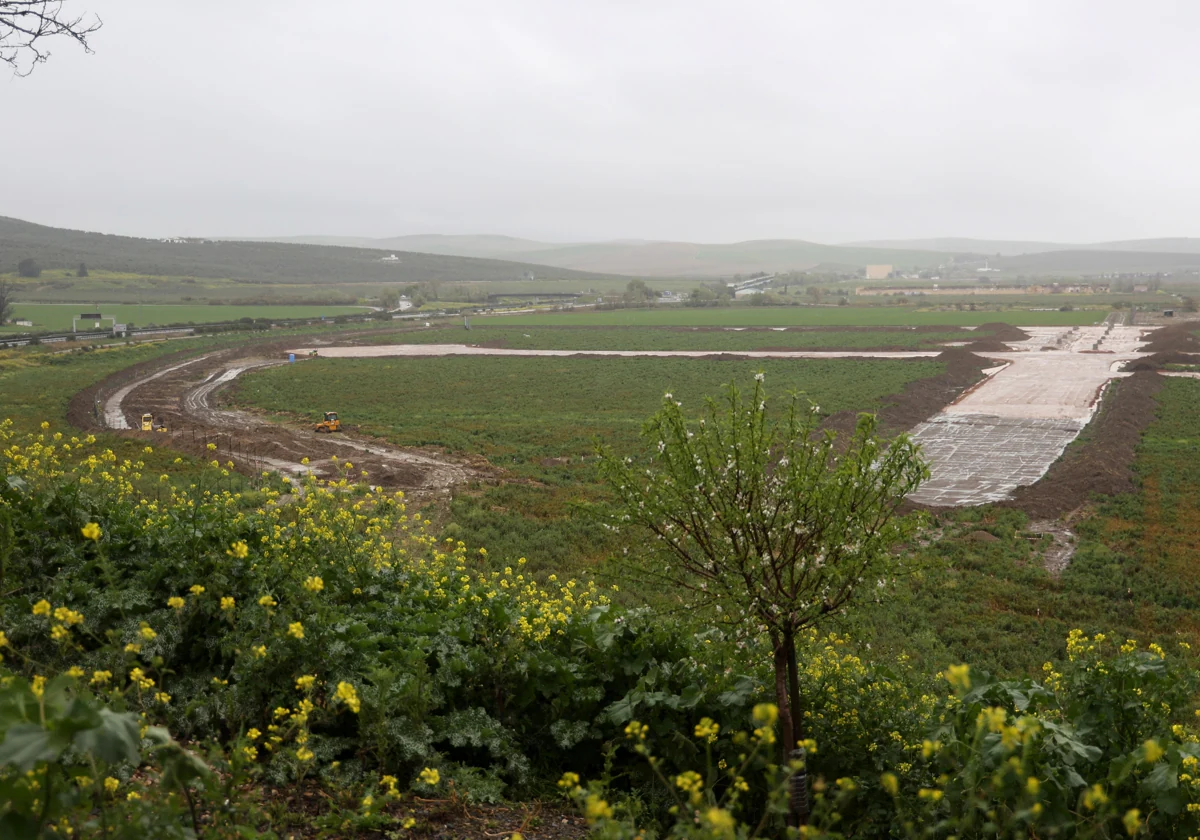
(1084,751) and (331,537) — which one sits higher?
(331,537)

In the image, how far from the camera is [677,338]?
73.4 m

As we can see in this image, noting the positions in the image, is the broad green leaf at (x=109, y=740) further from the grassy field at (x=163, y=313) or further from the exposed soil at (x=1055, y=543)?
the grassy field at (x=163, y=313)

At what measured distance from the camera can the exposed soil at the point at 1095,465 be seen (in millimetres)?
20797

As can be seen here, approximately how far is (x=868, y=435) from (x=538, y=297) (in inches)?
5807

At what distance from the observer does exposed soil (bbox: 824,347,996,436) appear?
3216 cm

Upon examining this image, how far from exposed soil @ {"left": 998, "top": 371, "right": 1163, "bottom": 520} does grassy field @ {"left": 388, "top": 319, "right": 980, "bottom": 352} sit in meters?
28.9

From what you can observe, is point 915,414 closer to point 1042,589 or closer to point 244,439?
point 1042,589

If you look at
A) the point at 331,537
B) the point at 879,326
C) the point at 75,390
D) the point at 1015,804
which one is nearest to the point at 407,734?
the point at 331,537

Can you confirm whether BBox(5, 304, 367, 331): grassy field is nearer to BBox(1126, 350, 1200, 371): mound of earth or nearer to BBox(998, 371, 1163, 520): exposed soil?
BBox(1126, 350, 1200, 371): mound of earth

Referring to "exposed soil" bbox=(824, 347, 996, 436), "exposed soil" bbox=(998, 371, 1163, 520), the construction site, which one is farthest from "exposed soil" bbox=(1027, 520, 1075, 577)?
"exposed soil" bbox=(824, 347, 996, 436)

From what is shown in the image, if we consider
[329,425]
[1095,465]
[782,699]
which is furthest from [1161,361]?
[782,699]

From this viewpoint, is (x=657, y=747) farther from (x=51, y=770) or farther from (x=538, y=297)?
(x=538, y=297)

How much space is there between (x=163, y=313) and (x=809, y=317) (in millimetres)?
75589

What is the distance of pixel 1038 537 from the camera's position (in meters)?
18.1
